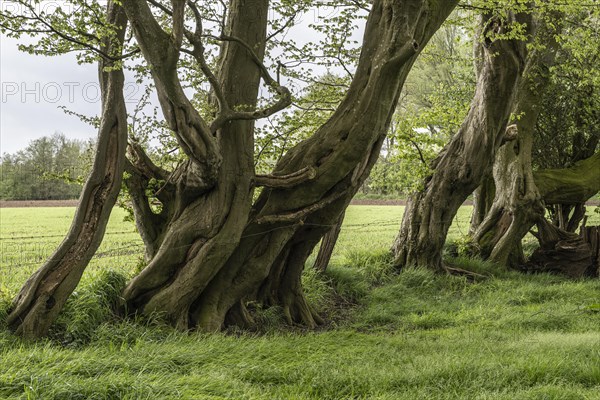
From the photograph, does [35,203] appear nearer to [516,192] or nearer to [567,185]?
[516,192]

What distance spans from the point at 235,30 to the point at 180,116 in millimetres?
1964

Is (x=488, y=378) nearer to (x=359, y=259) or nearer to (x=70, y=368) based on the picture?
(x=70, y=368)

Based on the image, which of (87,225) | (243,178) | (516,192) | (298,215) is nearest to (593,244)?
(516,192)

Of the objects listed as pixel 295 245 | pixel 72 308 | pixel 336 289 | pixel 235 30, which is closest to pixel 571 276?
pixel 336 289

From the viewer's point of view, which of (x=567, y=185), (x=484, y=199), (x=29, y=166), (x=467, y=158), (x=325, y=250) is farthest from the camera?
(x=29, y=166)

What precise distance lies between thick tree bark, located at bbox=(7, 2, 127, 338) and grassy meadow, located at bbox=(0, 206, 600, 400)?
0.22 metres

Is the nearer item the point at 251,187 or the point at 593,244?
the point at 251,187

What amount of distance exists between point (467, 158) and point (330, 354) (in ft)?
23.8

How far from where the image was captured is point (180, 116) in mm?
5898

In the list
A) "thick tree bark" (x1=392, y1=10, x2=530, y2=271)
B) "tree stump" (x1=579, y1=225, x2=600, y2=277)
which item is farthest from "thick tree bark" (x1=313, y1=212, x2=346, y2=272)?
"tree stump" (x1=579, y1=225, x2=600, y2=277)

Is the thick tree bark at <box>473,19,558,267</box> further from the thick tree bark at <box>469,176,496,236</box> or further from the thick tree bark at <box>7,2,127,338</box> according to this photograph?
the thick tree bark at <box>7,2,127,338</box>

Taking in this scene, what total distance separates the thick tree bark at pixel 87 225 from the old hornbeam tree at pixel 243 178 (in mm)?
118

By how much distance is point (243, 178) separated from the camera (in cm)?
700

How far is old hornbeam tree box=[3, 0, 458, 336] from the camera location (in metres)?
6.74
